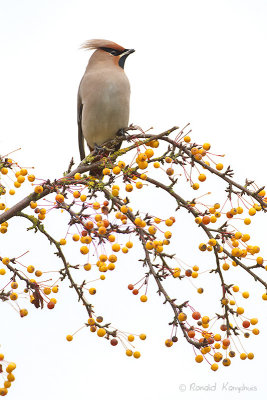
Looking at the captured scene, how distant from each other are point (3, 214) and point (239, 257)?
1161 mm

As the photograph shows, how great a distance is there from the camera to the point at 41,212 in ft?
8.98

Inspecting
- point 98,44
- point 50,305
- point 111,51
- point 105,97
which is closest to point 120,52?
point 111,51

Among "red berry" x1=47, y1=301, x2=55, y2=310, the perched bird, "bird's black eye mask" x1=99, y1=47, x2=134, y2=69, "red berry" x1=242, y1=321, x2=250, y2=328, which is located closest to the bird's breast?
the perched bird

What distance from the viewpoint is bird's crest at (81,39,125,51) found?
5.15 meters

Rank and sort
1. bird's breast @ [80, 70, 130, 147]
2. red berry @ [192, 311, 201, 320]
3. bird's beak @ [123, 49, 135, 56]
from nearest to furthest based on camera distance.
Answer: red berry @ [192, 311, 201, 320], bird's breast @ [80, 70, 130, 147], bird's beak @ [123, 49, 135, 56]

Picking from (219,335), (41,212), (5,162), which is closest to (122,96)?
(5,162)

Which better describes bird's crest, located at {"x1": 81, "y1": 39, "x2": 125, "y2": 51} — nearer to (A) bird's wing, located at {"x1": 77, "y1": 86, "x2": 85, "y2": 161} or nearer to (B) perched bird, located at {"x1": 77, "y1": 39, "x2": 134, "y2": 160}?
(B) perched bird, located at {"x1": 77, "y1": 39, "x2": 134, "y2": 160}

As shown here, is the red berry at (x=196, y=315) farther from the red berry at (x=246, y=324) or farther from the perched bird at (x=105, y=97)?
the perched bird at (x=105, y=97)

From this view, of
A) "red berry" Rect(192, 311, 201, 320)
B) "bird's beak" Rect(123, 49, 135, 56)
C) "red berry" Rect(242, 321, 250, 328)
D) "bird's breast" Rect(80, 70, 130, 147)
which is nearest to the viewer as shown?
"red berry" Rect(192, 311, 201, 320)

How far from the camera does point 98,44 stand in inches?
206

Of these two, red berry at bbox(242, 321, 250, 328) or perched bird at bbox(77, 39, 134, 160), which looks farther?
perched bird at bbox(77, 39, 134, 160)

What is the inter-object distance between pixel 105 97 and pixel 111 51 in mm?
648

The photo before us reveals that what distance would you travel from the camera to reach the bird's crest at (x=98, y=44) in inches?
203

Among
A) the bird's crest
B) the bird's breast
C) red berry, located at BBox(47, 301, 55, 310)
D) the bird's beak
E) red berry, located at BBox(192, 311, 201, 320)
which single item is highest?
the bird's crest
